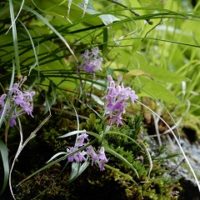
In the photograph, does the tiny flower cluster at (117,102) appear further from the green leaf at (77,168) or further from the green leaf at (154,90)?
the green leaf at (154,90)

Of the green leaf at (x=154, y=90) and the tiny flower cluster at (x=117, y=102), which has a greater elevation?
the tiny flower cluster at (x=117, y=102)

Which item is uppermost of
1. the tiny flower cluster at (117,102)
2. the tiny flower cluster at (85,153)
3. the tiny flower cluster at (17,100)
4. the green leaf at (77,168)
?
the tiny flower cluster at (117,102)

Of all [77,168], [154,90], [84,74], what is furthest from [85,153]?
[154,90]

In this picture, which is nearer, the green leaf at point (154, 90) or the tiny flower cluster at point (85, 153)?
the tiny flower cluster at point (85, 153)

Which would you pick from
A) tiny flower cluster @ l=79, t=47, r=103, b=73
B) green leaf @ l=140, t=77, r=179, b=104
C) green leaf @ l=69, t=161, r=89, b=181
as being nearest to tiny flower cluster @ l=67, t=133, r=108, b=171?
green leaf @ l=69, t=161, r=89, b=181

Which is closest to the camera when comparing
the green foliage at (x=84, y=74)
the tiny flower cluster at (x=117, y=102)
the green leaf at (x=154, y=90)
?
the tiny flower cluster at (x=117, y=102)

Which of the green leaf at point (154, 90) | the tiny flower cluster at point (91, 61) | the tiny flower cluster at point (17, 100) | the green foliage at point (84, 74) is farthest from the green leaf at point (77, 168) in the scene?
the green leaf at point (154, 90)

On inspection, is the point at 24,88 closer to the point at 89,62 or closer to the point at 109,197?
the point at 89,62

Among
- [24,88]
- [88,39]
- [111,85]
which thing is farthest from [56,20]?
[111,85]
